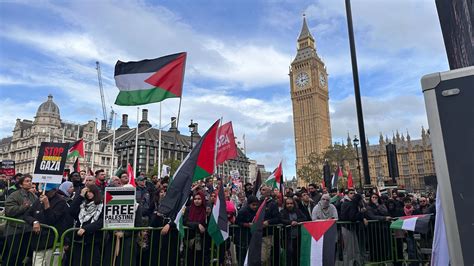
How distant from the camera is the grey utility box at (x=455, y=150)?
186cm

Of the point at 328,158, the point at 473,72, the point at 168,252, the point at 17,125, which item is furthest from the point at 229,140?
the point at 17,125

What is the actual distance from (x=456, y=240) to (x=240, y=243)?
19.1 ft

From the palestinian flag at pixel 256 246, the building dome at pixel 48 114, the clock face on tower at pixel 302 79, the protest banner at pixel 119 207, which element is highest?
the clock face on tower at pixel 302 79

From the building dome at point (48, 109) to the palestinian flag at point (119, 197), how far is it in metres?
80.5

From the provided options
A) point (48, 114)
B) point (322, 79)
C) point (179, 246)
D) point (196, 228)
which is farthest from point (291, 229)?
point (322, 79)

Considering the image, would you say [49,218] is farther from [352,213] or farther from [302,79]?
[302,79]

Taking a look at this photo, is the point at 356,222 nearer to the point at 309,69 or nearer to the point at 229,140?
the point at 229,140

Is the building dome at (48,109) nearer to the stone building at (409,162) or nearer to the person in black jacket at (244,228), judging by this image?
the stone building at (409,162)

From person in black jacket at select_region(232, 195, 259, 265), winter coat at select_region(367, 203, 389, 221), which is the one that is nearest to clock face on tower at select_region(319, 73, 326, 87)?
winter coat at select_region(367, 203, 389, 221)

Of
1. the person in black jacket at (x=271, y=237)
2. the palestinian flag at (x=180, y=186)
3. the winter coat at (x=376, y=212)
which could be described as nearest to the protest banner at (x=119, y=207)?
the palestinian flag at (x=180, y=186)

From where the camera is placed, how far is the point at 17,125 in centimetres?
7906

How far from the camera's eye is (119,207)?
19.5ft

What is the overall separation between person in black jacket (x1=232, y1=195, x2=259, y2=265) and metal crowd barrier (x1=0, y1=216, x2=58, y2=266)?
3.54 meters

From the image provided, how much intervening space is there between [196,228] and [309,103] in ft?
339
